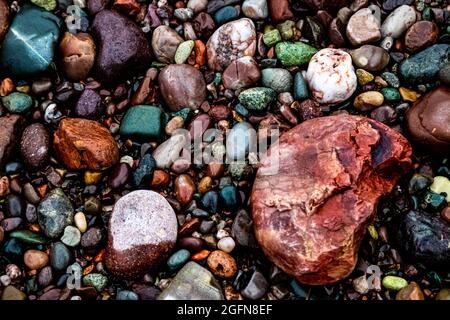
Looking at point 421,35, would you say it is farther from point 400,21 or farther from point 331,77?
point 331,77

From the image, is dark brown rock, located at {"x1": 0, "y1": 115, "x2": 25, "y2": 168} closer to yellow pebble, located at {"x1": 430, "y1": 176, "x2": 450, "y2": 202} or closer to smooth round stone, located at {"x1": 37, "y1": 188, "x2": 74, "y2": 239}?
smooth round stone, located at {"x1": 37, "y1": 188, "x2": 74, "y2": 239}

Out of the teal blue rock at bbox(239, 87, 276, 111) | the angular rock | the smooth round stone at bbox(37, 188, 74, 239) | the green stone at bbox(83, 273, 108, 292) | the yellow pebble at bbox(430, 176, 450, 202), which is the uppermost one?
the teal blue rock at bbox(239, 87, 276, 111)

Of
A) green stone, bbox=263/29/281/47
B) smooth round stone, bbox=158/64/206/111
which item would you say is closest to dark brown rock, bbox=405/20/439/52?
green stone, bbox=263/29/281/47

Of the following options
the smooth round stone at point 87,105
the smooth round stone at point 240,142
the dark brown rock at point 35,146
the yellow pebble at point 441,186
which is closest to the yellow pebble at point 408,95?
the yellow pebble at point 441,186

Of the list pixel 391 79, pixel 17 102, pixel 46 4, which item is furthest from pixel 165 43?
pixel 391 79

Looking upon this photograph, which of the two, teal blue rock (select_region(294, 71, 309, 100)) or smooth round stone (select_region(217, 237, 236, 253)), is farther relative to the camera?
teal blue rock (select_region(294, 71, 309, 100))

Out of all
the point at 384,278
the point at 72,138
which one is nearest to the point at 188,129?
the point at 72,138
